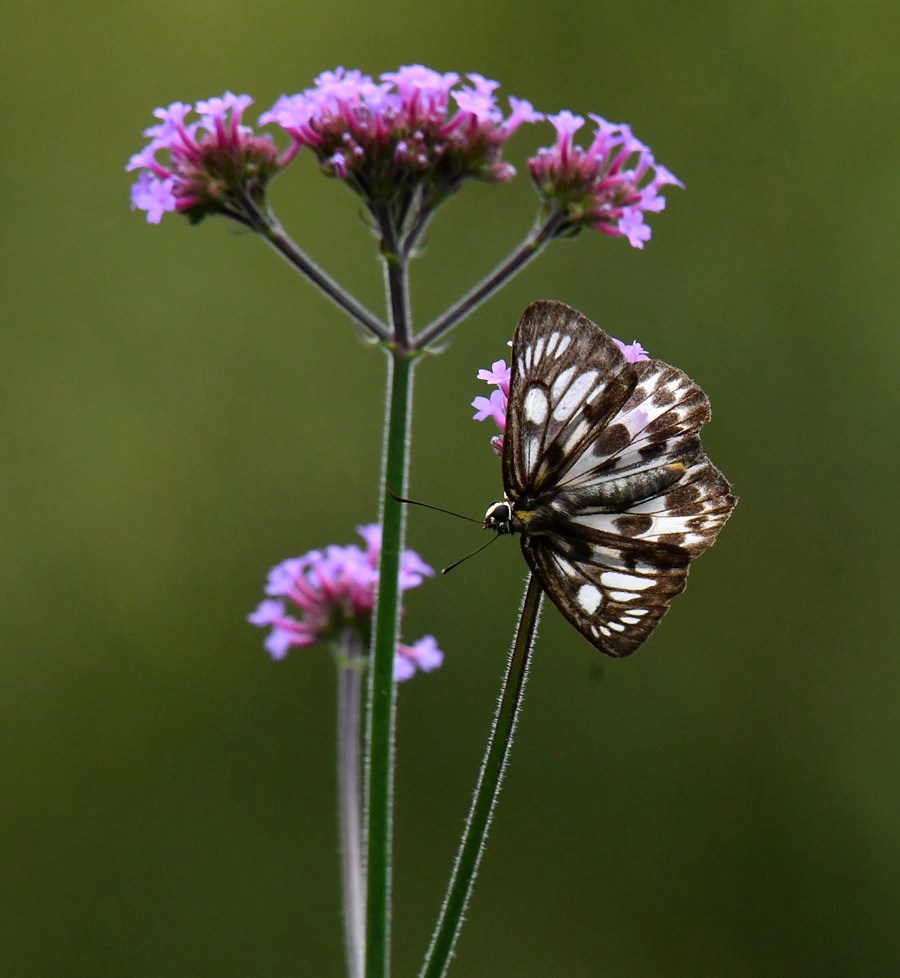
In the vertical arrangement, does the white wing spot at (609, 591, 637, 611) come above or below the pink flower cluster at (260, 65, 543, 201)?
below

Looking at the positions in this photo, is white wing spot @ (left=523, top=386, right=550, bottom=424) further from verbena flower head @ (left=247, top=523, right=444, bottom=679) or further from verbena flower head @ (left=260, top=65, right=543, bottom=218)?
verbena flower head @ (left=247, top=523, right=444, bottom=679)

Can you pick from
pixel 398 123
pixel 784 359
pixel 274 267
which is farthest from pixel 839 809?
pixel 398 123

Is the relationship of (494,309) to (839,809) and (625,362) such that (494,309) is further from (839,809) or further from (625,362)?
(625,362)

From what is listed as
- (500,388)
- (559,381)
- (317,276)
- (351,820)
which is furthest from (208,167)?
(351,820)

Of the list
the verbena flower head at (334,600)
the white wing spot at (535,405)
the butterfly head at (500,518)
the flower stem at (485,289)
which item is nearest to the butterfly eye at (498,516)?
the butterfly head at (500,518)

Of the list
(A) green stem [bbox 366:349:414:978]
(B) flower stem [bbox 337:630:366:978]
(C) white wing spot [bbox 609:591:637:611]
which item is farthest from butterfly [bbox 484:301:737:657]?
(B) flower stem [bbox 337:630:366:978]
